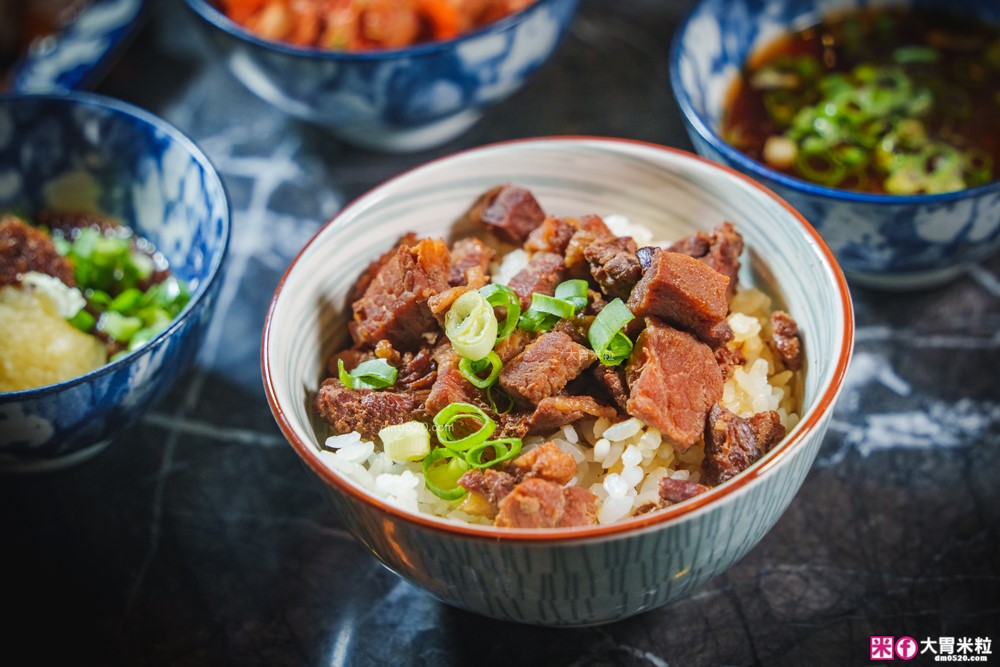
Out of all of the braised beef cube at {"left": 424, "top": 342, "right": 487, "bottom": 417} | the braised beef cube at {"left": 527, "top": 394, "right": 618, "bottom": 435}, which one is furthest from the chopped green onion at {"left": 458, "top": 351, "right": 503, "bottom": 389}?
the braised beef cube at {"left": 527, "top": 394, "right": 618, "bottom": 435}

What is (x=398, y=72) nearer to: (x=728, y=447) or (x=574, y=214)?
(x=574, y=214)

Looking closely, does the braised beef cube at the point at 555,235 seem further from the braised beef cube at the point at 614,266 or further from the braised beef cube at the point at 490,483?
the braised beef cube at the point at 490,483

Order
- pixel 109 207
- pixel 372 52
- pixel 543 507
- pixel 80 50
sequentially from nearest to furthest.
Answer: pixel 543 507 → pixel 372 52 → pixel 109 207 → pixel 80 50

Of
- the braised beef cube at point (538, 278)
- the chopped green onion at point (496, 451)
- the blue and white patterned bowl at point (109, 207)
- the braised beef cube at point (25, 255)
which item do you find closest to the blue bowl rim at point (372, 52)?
the blue and white patterned bowl at point (109, 207)

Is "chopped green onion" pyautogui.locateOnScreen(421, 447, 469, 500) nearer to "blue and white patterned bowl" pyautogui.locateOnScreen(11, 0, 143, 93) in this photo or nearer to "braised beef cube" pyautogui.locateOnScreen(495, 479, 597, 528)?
"braised beef cube" pyautogui.locateOnScreen(495, 479, 597, 528)

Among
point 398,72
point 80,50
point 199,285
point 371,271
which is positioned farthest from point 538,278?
point 80,50

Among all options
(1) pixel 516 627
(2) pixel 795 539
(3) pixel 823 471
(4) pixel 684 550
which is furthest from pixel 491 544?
(3) pixel 823 471
